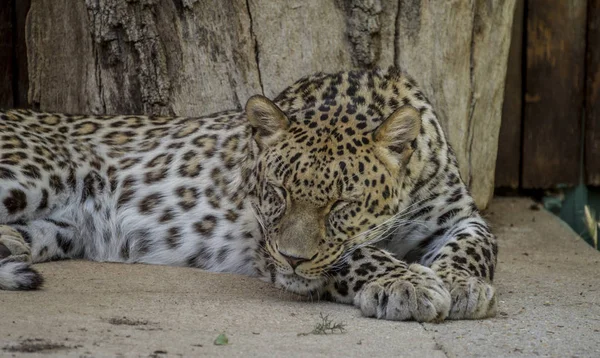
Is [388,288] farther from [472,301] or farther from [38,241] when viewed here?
[38,241]

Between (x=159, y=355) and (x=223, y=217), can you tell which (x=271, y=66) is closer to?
(x=223, y=217)

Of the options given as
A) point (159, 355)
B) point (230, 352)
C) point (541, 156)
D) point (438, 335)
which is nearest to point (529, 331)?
point (438, 335)

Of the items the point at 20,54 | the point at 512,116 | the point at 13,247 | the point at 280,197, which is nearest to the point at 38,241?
the point at 13,247

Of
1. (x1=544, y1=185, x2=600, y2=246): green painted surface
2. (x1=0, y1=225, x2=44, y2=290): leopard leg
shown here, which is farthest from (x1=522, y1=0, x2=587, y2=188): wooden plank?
(x1=0, y1=225, x2=44, y2=290): leopard leg

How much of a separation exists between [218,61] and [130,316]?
316 cm

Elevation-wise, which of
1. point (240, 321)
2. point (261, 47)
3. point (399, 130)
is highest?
point (261, 47)

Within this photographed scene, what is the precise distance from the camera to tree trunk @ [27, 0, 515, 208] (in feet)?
25.8

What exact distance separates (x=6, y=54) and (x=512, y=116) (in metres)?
4.79

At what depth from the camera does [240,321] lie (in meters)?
5.30

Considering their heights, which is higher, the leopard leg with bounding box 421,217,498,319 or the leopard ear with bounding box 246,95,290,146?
the leopard ear with bounding box 246,95,290,146

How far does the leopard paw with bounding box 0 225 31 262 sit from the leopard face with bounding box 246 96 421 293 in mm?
1632

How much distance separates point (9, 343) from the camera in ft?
14.7

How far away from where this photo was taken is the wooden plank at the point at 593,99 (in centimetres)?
942

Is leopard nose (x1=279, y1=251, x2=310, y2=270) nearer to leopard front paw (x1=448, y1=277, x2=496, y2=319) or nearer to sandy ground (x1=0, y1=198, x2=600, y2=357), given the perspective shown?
sandy ground (x1=0, y1=198, x2=600, y2=357)
